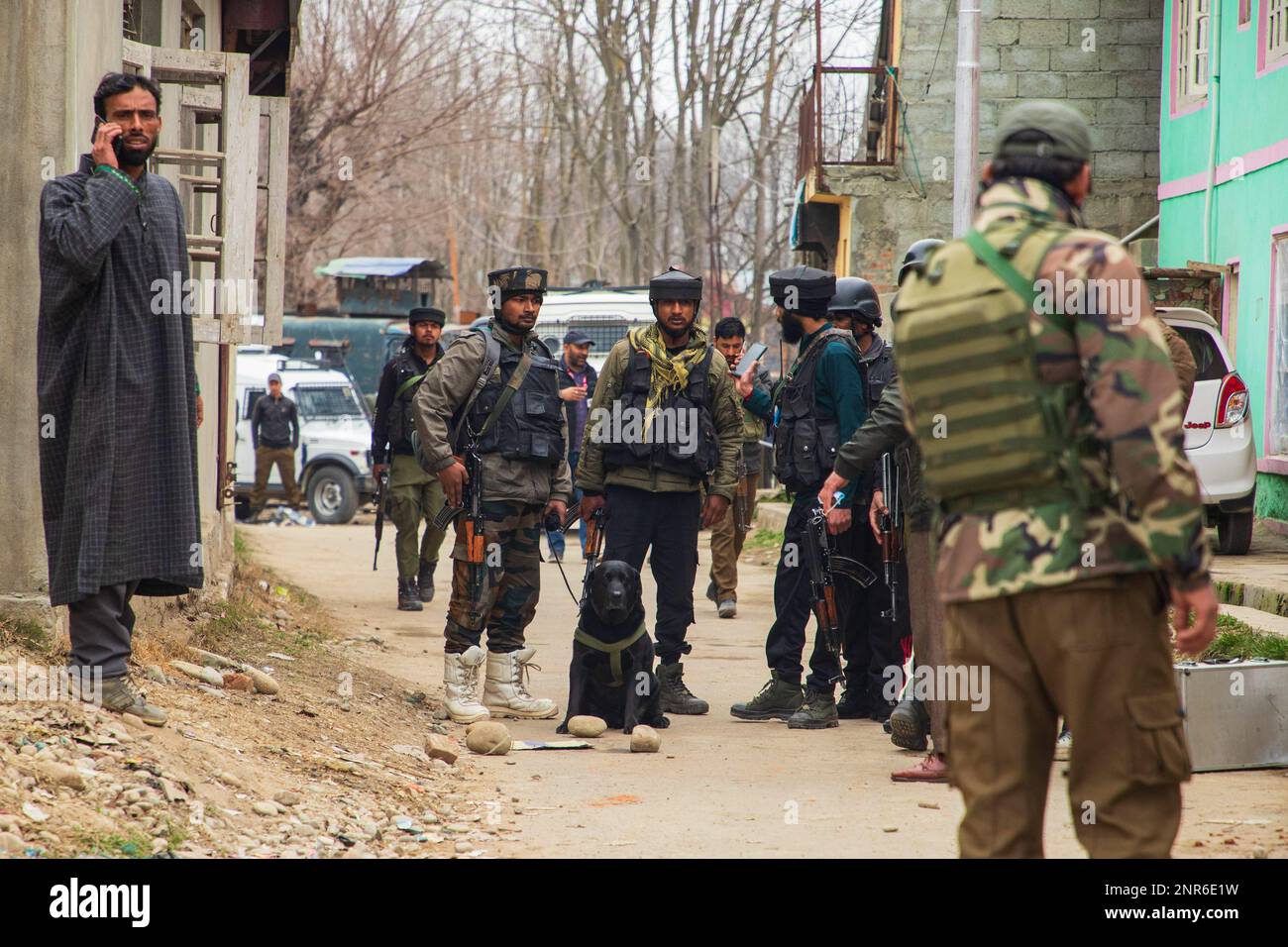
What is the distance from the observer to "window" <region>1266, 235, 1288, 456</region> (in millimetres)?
13148

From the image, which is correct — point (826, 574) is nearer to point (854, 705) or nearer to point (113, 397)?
point (854, 705)

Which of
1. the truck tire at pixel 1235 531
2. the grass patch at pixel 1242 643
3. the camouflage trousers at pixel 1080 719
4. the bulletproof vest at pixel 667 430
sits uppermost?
the bulletproof vest at pixel 667 430

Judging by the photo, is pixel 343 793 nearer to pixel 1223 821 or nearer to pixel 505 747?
pixel 505 747

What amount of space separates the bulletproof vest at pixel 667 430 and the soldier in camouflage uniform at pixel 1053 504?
4012 millimetres

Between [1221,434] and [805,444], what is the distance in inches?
227

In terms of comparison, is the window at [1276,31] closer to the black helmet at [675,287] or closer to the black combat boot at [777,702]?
the black helmet at [675,287]

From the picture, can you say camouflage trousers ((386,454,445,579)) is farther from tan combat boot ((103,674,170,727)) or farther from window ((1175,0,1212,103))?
window ((1175,0,1212,103))

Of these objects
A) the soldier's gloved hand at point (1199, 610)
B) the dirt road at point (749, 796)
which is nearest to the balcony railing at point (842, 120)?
the dirt road at point (749, 796)

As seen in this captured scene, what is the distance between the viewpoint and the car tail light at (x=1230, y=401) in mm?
11773

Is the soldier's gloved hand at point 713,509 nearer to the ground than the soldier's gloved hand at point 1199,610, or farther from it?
nearer to the ground

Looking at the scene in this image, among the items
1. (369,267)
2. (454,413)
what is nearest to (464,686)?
(454,413)

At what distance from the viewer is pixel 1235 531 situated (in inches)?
461

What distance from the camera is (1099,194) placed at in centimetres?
1848

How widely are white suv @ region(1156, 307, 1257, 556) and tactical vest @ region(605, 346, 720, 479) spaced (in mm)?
5461
